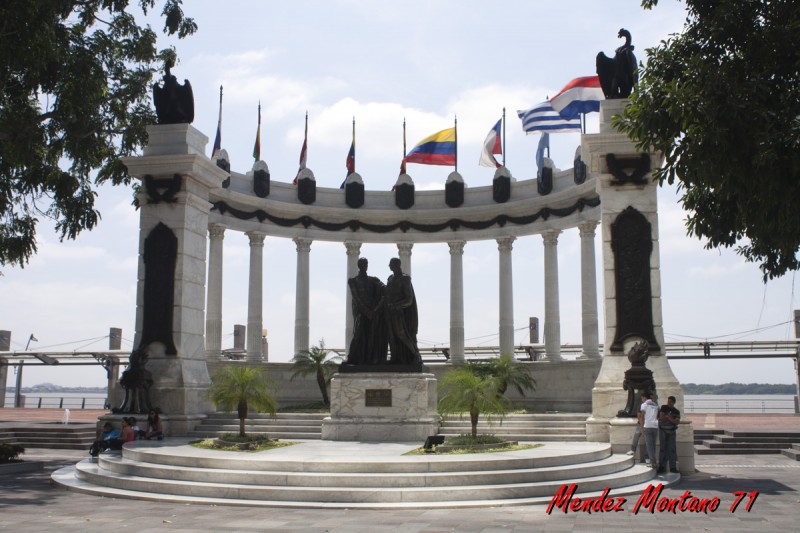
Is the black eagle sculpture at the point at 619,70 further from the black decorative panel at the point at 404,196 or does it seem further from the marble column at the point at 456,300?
A: the black decorative panel at the point at 404,196

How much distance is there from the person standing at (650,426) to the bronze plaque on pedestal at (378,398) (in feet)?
25.3

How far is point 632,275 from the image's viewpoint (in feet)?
81.2

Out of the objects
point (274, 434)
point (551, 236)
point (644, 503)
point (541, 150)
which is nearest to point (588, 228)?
point (551, 236)

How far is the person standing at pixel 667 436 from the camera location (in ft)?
67.8

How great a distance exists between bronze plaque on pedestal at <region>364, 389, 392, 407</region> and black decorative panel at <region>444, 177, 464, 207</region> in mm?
23909

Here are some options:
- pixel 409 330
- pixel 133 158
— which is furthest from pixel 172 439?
pixel 133 158

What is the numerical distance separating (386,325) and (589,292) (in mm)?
19095

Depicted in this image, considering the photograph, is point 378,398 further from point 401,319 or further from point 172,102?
point 172,102

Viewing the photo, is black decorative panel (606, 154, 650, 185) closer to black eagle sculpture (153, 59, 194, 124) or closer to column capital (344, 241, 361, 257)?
black eagle sculpture (153, 59, 194, 124)

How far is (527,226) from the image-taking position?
44594 millimetres

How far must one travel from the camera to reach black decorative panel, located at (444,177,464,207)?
46.6 metres

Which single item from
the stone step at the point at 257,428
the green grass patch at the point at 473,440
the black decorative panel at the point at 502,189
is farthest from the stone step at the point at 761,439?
the black decorative panel at the point at 502,189

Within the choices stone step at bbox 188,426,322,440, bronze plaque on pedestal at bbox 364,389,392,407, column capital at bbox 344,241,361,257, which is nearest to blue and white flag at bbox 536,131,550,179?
column capital at bbox 344,241,361,257

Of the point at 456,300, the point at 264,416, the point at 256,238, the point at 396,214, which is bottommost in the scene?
the point at 264,416
